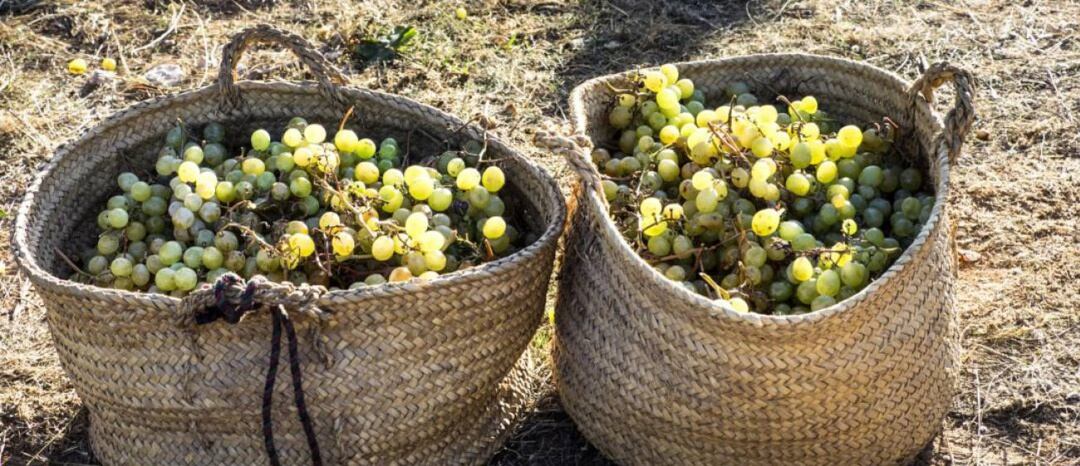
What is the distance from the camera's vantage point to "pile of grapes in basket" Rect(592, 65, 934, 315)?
8.03 feet

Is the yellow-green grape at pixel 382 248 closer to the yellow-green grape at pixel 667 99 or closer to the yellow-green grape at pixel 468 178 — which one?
the yellow-green grape at pixel 468 178

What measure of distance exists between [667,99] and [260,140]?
3.23ft

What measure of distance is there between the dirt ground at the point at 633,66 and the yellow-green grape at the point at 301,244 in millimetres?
685

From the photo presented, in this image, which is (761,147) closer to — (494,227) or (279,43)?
(494,227)

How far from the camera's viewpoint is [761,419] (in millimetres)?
2305

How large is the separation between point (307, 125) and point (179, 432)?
32.7 inches

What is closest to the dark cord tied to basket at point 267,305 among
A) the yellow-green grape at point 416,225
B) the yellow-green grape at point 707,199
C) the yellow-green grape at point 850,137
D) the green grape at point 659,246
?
the yellow-green grape at point 416,225

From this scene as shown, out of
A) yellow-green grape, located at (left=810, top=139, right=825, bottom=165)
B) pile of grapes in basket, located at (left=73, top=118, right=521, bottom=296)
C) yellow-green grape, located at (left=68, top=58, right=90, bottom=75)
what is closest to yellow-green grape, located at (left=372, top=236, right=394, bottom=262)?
pile of grapes in basket, located at (left=73, top=118, right=521, bottom=296)

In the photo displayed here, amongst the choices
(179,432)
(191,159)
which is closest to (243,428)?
(179,432)

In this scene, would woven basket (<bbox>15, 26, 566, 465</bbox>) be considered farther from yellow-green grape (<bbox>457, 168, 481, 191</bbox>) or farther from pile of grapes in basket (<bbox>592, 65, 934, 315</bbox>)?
pile of grapes in basket (<bbox>592, 65, 934, 315</bbox>)

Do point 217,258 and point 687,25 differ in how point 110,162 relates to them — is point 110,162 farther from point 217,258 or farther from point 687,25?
point 687,25

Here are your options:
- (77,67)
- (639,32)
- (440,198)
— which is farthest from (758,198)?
(77,67)

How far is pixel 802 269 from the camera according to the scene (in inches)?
93.7

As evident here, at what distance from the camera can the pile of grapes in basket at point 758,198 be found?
2.45m
